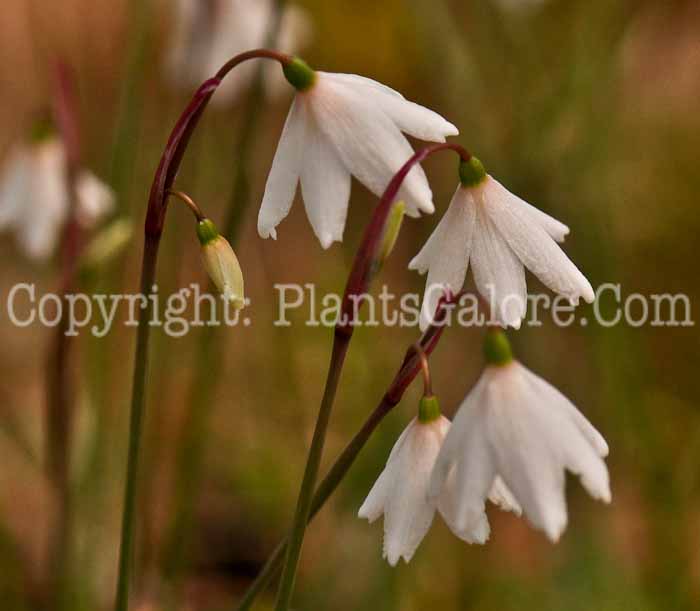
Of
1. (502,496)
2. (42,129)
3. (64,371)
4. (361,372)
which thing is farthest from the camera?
(361,372)

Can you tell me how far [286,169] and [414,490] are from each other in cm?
26

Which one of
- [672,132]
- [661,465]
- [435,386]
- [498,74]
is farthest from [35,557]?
[672,132]

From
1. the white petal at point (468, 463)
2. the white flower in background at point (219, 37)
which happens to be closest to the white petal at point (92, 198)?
the white flower in background at point (219, 37)

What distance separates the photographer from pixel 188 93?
6.59 ft

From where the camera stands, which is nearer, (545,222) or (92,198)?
(545,222)

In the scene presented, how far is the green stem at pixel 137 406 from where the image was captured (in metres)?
0.83

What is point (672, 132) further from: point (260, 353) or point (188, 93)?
point (188, 93)

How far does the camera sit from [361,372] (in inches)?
88.3

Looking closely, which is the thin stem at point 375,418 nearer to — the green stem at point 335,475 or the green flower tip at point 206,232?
the green stem at point 335,475

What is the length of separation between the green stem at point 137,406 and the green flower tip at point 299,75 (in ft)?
0.53

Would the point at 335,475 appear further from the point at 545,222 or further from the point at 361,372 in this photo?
the point at 361,372

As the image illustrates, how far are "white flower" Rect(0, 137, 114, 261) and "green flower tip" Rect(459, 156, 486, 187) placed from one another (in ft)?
2.85

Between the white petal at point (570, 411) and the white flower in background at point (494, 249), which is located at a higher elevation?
the white flower in background at point (494, 249)

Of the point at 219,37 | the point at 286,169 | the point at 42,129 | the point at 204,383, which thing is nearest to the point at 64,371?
the point at 204,383
